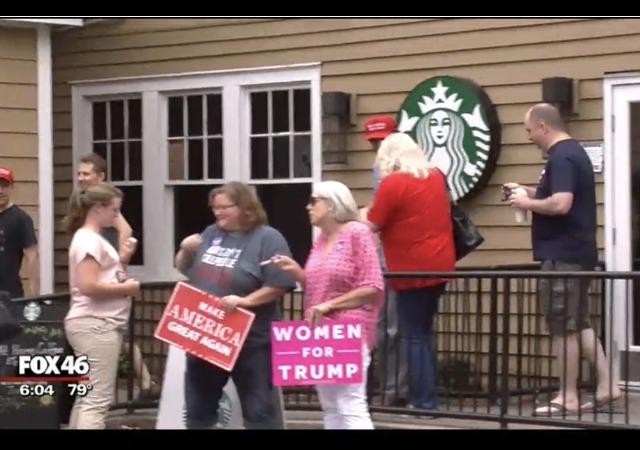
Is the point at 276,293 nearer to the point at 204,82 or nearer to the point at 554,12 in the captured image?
the point at 554,12

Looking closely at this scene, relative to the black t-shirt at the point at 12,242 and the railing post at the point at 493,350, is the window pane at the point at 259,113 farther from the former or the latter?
the railing post at the point at 493,350

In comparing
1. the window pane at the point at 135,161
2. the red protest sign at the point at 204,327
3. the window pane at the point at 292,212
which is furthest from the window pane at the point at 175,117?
the red protest sign at the point at 204,327

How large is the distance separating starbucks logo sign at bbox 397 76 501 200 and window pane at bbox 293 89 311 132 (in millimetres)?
1044

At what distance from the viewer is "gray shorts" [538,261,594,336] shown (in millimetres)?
8320

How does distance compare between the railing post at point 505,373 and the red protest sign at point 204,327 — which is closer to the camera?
the red protest sign at point 204,327

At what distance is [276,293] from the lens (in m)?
7.83

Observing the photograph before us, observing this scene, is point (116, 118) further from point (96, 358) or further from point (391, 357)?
point (96, 358)

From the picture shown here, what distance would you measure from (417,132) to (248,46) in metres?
1.91

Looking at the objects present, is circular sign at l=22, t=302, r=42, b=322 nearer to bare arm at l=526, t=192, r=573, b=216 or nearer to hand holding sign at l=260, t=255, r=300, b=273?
hand holding sign at l=260, t=255, r=300, b=273

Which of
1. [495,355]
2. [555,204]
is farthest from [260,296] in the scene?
[555,204]

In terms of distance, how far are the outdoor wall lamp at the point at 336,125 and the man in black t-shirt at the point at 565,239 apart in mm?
2998

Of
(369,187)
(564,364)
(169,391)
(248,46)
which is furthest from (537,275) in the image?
(248,46)

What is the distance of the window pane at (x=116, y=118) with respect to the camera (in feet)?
44.9

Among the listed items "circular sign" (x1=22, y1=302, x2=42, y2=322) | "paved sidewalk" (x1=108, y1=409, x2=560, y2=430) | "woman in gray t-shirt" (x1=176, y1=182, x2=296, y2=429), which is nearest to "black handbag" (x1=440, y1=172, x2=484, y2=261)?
"paved sidewalk" (x1=108, y1=409, x2=560, y2=430)
